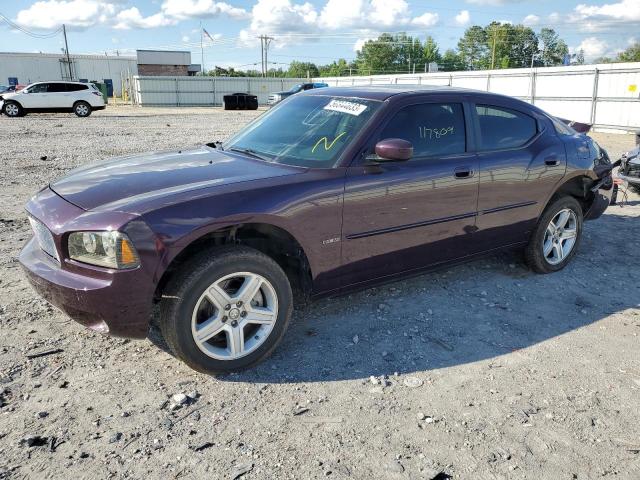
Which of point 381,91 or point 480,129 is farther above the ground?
point 381,91

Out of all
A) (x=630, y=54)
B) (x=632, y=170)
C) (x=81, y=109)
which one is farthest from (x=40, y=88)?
(x=630, y=54)

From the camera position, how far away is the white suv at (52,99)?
25.5 meters

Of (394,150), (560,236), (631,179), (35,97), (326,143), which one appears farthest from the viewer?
(35,97)

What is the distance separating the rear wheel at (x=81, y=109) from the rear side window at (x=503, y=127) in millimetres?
26780

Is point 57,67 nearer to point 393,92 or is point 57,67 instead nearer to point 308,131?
point 308,131

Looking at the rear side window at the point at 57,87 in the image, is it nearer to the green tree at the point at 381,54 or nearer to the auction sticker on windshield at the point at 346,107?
the auction sticker on windshield at the point at 346,107

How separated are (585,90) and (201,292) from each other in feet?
75.6

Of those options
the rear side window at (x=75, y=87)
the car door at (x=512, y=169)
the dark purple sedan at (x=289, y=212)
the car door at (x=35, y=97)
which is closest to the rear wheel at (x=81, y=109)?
the rear side window at (x=75, y=87)

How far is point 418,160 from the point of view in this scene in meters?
3.96

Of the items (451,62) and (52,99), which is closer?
(52,99)

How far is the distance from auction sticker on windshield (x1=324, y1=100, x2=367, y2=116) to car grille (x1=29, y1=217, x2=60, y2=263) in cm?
216

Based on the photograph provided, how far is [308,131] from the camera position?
4.00 metres

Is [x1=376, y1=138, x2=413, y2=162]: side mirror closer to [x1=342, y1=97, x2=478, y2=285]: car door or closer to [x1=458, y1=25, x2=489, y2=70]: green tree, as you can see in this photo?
[x1=342, y1=97, x2=478, y2=285]: car door

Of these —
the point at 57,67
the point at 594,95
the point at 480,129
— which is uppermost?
the point at 57,67
